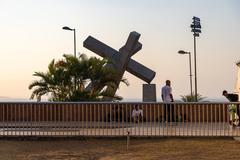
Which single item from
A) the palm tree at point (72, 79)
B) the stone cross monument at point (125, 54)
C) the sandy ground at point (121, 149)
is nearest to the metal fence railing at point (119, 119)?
the sandy ground at point (121, 149)

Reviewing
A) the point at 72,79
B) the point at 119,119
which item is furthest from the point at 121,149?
the point at 72,79

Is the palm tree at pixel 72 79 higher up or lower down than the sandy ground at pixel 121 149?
higher up

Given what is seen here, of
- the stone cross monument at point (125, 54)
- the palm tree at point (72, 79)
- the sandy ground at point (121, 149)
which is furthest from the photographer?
the stone cross monument at point (125, 54)

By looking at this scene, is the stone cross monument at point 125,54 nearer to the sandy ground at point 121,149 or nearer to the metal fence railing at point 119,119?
the metal fence railing at point 119,119

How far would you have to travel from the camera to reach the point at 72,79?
35906mm

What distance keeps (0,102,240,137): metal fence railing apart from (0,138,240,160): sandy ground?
626 millimetres

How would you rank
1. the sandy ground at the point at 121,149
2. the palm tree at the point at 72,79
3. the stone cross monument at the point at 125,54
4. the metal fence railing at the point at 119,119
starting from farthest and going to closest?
the stone cross monument at the point at 125,54 → the palm tree at the point at 72,79 → the metal fence railing at the point at 119,119 → the sandy ground at the point at 121,149

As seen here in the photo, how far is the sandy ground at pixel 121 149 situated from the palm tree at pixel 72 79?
1549 centimetres

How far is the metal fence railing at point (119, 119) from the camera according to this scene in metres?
19.6

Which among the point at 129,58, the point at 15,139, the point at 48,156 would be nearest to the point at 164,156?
the point at 48,156

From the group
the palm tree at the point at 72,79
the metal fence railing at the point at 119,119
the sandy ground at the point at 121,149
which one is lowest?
the sandy ground at the point at 121,149

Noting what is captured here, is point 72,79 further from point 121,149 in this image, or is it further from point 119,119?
point 121,149

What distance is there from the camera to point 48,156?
1558cm

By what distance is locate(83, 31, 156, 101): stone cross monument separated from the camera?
46.2 m
